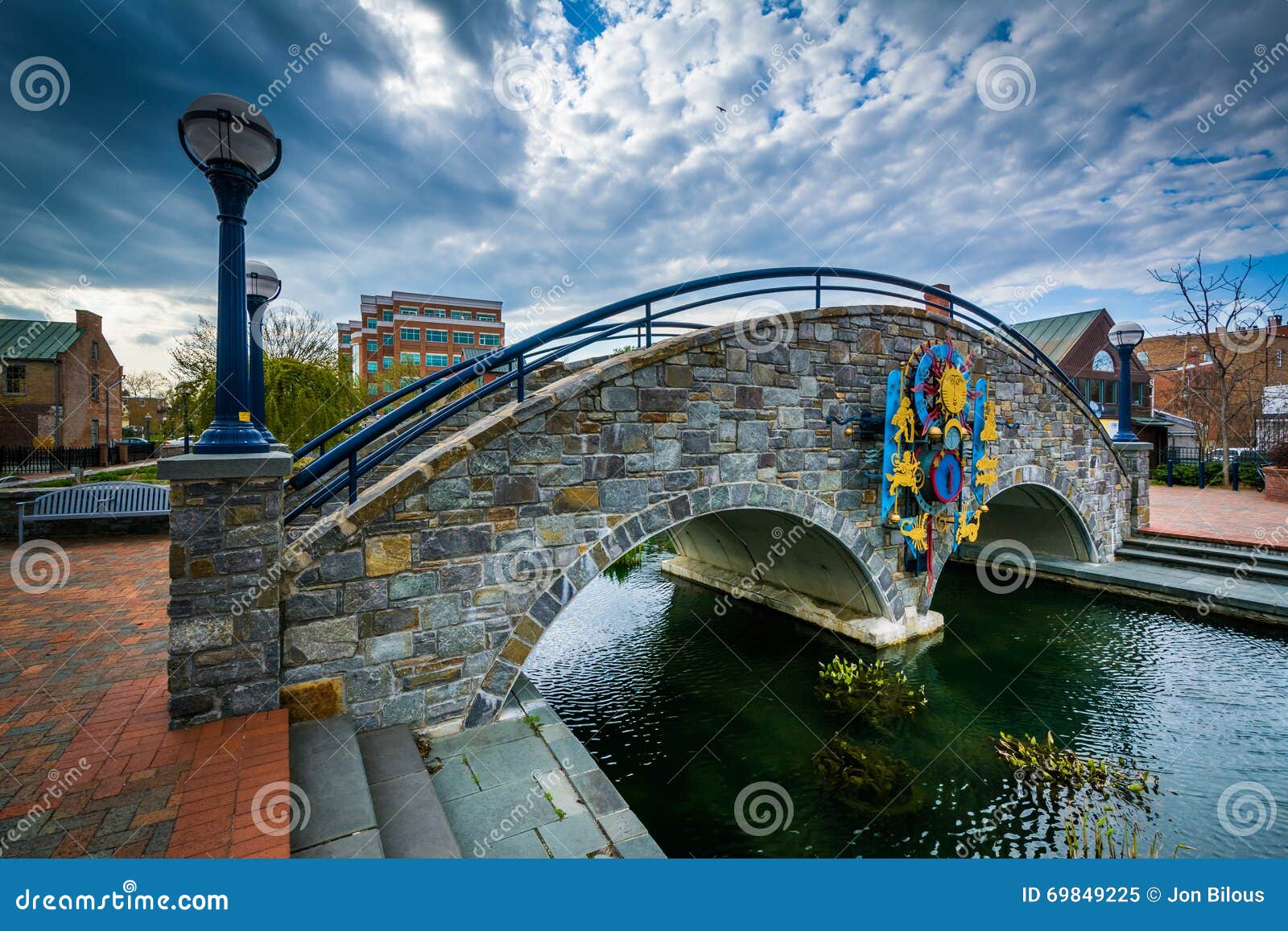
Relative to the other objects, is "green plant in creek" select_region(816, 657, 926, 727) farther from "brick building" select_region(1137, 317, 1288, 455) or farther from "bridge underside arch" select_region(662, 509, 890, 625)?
"brick building" select_region(1137, 317, 1288, 455)

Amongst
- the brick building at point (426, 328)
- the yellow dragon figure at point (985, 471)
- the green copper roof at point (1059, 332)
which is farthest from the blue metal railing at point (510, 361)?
the brick building at point (426, 328)

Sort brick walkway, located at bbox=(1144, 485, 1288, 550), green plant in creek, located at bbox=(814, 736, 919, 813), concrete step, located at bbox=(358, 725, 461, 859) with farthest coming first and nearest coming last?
brick walkway, located at bbox=(1144, 485, 1288, 550), green plant in creek, located at bbox=(814, 736, 919, 813), concrete step, located at bbox=(358, 725, 461, 859)

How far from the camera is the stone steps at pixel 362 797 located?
9.73 ft

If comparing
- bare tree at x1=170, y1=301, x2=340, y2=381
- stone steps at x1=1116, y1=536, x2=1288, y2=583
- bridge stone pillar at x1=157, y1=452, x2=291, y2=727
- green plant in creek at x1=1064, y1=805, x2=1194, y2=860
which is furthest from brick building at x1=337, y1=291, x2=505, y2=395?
green plant in creek at x1=1064, y1=805, x2=1194, y2=860

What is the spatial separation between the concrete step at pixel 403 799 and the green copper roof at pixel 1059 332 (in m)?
33.3

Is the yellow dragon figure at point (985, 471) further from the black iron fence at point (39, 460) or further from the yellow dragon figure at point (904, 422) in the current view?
the black iron fence at point (39, 460)

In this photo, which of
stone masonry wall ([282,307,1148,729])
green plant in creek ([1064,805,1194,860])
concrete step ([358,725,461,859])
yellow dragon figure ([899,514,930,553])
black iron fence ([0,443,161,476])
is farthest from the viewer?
black iron fence ([0,443,161,476])

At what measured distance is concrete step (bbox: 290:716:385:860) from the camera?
9.51ft

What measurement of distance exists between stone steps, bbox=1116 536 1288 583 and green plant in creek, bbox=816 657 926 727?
7653 millimetres

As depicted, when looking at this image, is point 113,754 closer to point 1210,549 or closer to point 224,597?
point 224,597

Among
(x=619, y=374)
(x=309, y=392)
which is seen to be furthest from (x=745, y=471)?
(x=309, y=392)

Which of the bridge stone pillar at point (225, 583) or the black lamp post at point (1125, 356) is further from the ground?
the black lamp post at point (1125, 356)

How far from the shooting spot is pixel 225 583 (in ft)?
12.3

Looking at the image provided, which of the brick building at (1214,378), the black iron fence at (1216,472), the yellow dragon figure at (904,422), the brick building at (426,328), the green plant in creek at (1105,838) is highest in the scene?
the brick building at (426,328)
